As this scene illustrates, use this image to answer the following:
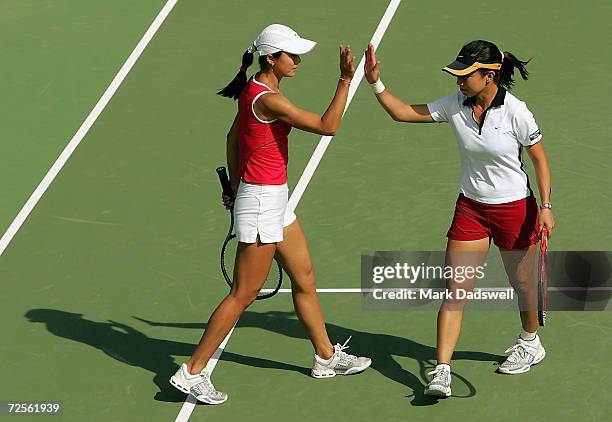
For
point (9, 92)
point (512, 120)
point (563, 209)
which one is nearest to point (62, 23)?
point (9, 92)

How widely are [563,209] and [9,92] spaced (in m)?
5.85

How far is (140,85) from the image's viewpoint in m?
15.4

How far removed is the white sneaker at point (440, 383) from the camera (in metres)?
10.2

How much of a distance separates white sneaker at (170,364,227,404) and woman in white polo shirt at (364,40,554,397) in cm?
146

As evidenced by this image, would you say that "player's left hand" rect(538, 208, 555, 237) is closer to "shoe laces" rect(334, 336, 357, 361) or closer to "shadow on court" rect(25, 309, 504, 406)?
"shadow on court" rect(25, 309, 504, 406)

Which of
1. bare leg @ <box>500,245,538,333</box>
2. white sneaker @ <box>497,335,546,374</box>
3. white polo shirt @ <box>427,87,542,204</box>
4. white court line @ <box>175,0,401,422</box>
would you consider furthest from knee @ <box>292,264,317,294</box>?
white sneaker @ <box>497,335,546,374</box>

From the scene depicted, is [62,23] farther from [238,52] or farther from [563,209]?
[563,209]

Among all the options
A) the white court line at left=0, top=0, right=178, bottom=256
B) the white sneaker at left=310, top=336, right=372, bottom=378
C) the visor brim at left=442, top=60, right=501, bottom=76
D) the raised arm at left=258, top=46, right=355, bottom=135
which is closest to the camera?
the raised arm at left=258, top=46, right=355, bottom=135

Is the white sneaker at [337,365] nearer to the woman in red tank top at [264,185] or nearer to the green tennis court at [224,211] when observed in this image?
the green tennis court at [224,211]

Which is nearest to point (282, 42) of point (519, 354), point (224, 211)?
point (519, 354)

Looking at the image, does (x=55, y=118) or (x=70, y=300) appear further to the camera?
(x=55, y=118)

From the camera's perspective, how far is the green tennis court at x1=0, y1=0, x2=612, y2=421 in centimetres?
1070

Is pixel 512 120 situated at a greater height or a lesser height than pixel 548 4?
greater

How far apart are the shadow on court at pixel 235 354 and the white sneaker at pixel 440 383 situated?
202 mm
